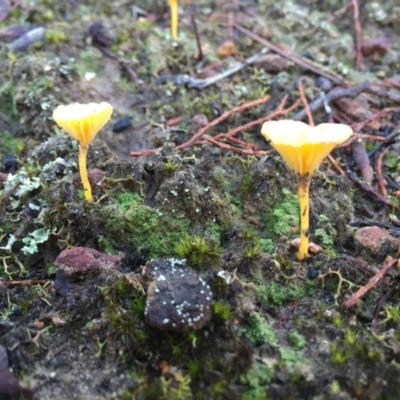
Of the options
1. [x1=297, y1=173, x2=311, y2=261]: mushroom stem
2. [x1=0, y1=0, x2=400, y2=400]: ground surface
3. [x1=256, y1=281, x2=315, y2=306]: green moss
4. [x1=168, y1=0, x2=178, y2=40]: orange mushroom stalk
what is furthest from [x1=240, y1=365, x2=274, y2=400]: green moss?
[x1=168, y1=0, x2=178, y2=40]: orange mushroom stalk

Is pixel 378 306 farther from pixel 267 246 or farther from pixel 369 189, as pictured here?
pixel 369 189

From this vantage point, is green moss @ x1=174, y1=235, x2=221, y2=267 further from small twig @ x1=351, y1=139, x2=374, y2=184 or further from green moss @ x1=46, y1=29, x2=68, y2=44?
green moss @ x1=46, y1=29, x2=68, y2=44

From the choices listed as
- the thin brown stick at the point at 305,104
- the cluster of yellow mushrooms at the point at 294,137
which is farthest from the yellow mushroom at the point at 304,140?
the thin brown stick at the point at 305,104

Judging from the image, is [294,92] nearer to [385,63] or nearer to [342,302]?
[385,63]

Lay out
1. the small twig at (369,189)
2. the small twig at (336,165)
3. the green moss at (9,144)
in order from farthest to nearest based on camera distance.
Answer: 1. the green moss at (9,144)
2. the small twig at (336,165)
3. the small twig at (369,189)

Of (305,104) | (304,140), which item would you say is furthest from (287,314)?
(305,104)

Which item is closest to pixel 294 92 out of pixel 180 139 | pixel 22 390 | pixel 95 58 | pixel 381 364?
pixel 180 139

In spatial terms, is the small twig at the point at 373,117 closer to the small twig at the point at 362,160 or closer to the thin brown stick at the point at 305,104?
the small twig at the point at 362,160
